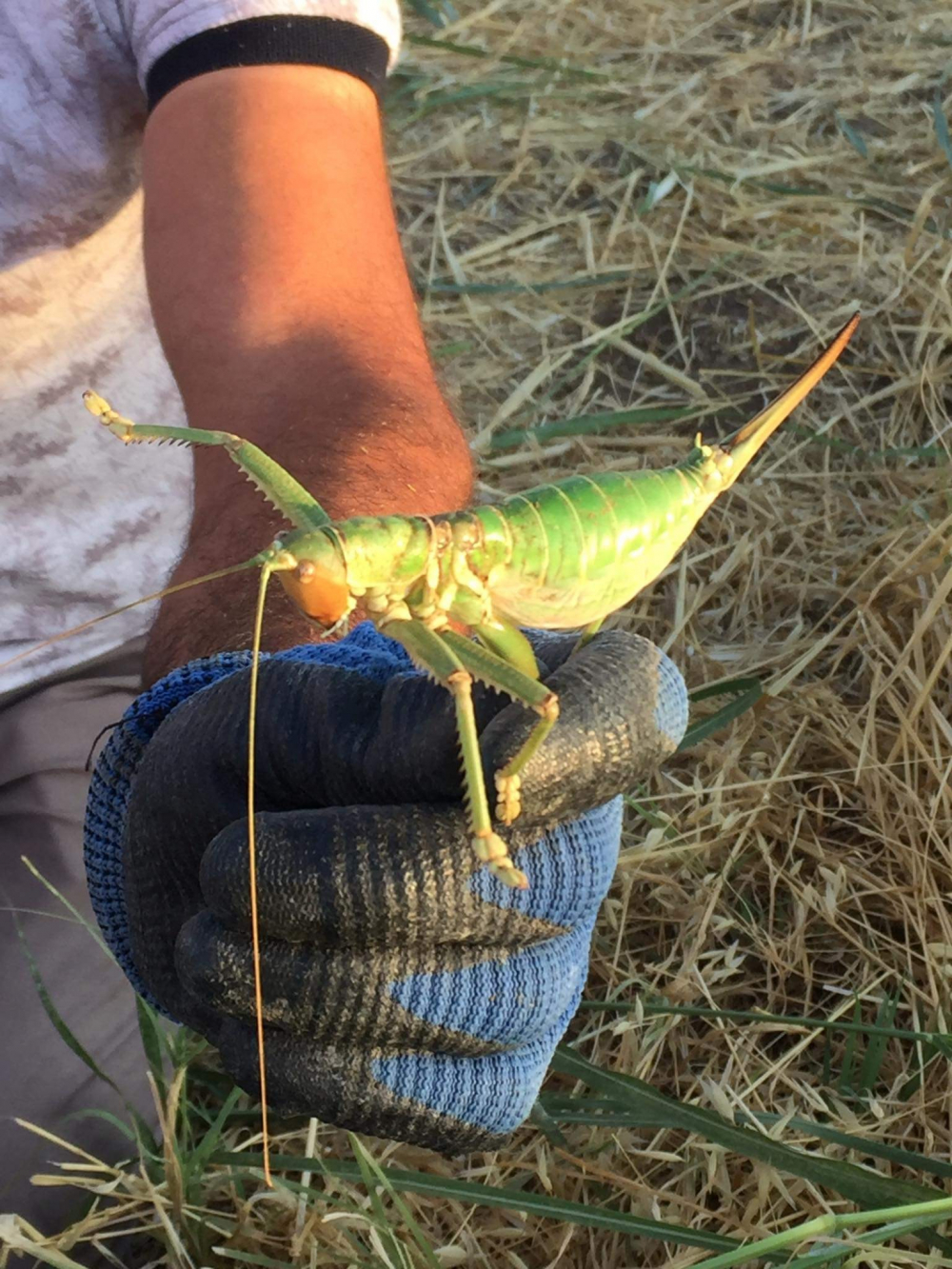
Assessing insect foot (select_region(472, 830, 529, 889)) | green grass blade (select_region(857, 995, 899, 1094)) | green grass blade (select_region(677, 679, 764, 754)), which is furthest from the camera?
green grass blade (select_region(677, 679, 764, 754))

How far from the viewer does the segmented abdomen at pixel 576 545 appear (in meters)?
1.03

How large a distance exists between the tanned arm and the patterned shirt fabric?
0.23 ft

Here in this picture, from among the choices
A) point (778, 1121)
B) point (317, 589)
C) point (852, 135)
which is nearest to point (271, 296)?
point (317, 589)

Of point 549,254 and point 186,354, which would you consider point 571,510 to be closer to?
point 186,354

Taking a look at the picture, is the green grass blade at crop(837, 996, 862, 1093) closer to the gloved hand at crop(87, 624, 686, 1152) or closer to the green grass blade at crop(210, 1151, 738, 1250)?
the green grass blade at crop(210, 1151, 738, 1250)

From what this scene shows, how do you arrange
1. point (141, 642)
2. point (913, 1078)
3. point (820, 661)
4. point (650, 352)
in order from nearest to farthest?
point (913, 1078), point (141, 642), point (820, 661), point (650, 352)

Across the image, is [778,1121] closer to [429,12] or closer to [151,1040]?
[151,1040]

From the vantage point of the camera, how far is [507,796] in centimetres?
90

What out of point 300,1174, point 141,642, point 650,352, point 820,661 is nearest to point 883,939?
point 820,661

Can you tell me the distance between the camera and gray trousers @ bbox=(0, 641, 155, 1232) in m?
1.37

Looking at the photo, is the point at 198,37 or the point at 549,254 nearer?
the point at 198,37

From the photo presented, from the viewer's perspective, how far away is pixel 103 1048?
1.45 meters

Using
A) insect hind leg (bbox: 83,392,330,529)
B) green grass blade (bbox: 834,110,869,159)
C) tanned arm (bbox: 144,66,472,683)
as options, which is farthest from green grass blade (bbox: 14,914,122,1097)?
green grass blade (bbox: 834,110,869,159)

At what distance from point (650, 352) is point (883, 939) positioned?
1346 mm
